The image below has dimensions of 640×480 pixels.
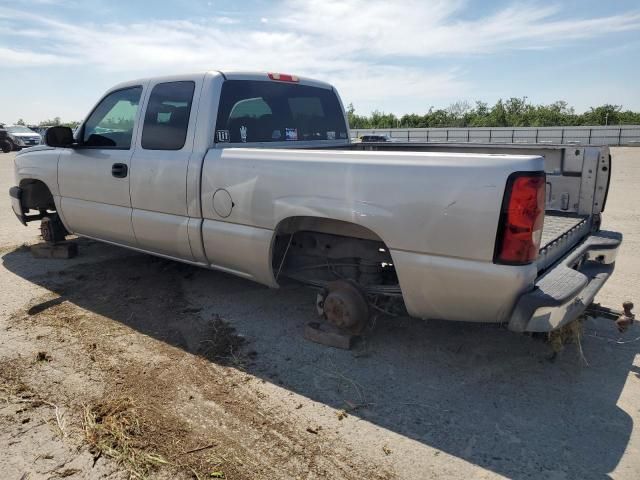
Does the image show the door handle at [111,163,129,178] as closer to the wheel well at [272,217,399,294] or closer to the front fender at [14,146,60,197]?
the front fender at [14,146,60,197]

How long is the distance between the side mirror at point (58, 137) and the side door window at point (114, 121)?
0.15 meters

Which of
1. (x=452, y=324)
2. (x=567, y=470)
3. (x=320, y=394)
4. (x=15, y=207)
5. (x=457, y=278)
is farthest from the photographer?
(x=15, y=207)

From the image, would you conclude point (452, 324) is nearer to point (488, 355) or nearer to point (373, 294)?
point (488, 355)

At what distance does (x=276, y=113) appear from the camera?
15.0 feet

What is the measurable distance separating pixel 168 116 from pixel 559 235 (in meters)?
3.29

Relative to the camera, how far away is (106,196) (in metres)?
4.77

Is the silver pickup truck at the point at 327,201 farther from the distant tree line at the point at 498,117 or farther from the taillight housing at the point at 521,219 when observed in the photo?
the distant tree line at the point at 498,117

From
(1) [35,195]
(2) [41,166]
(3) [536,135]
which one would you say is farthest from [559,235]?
(3) [536,135]

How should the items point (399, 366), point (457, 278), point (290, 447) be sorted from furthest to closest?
point (399, 366) → point (457, 278) → point (290, 447)

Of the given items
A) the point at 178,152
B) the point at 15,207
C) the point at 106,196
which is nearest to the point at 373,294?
the point at 178,152

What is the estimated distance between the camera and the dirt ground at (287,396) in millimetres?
2447

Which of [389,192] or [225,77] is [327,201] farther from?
[225,77]

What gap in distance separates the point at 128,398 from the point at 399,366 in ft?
5.83

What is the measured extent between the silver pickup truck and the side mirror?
0.04 feet
